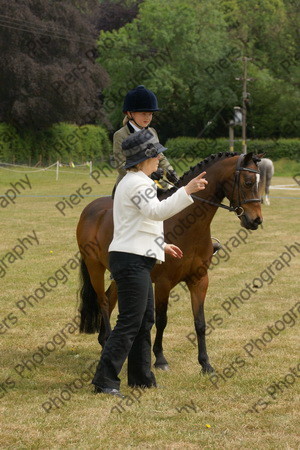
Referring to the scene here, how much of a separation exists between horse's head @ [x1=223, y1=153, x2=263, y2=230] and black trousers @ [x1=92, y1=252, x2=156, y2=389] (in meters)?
1.19

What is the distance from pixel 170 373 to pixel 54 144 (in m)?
42.6

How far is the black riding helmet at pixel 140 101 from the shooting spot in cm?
616

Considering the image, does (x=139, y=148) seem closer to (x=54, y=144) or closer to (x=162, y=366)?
(x=162, y=366)

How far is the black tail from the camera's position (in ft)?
23.4

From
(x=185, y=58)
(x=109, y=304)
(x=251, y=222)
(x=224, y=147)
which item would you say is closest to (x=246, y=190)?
(x=251, y=222)

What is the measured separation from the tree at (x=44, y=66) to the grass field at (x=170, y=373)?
31.8 meters

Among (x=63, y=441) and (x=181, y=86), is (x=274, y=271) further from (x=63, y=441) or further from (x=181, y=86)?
(x=181, y=86)

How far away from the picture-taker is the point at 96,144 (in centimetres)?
5166

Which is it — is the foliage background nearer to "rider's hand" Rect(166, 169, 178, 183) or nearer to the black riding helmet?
"rider's hand" Rect(166, 169, 178, 183)

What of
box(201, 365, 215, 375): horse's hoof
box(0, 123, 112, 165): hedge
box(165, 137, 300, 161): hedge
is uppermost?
box(201, 365, 215, 375): horse's hoof

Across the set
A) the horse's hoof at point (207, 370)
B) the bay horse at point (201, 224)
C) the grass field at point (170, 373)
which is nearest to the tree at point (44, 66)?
the grass field at point (170, 373)

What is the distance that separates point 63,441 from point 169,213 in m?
1.73

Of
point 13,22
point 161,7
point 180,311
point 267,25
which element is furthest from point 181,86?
point 180,311

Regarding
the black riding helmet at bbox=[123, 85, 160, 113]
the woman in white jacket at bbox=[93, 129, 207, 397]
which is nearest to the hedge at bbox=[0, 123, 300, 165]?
the black riding helmet at bbox=[123, 85, 160, 113]
